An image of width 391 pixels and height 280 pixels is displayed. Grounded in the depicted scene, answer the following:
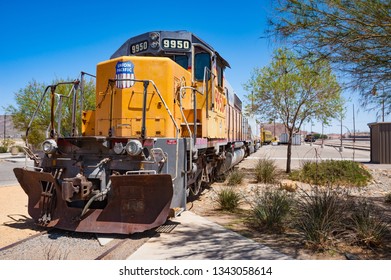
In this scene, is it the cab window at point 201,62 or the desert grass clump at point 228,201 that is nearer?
the desert grass clump at point 228,201

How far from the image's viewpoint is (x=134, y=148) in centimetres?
518

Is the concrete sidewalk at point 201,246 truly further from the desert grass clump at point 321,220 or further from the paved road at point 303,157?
the paved road at point 303,157

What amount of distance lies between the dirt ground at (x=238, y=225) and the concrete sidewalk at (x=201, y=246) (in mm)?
290

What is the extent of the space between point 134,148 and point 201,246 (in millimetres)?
1787

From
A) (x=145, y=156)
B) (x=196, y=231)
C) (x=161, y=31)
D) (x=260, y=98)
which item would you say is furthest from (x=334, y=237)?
(x=260, y=98)

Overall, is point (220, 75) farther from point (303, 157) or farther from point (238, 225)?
point (303, 157)

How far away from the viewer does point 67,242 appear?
5.08 metres

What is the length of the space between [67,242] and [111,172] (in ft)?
4.13

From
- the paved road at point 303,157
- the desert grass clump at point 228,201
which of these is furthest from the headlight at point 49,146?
the paved road at point 303,157

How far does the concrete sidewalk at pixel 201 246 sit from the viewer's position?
4371 mm

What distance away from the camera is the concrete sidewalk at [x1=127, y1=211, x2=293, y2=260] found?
4.37 metres

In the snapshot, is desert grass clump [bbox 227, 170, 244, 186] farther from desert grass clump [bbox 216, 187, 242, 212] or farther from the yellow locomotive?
the yellow locomotive

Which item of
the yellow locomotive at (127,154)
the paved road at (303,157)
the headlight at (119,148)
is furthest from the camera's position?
the paved road at (303,157)

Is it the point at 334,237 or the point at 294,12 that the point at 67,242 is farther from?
the point at 294,12
